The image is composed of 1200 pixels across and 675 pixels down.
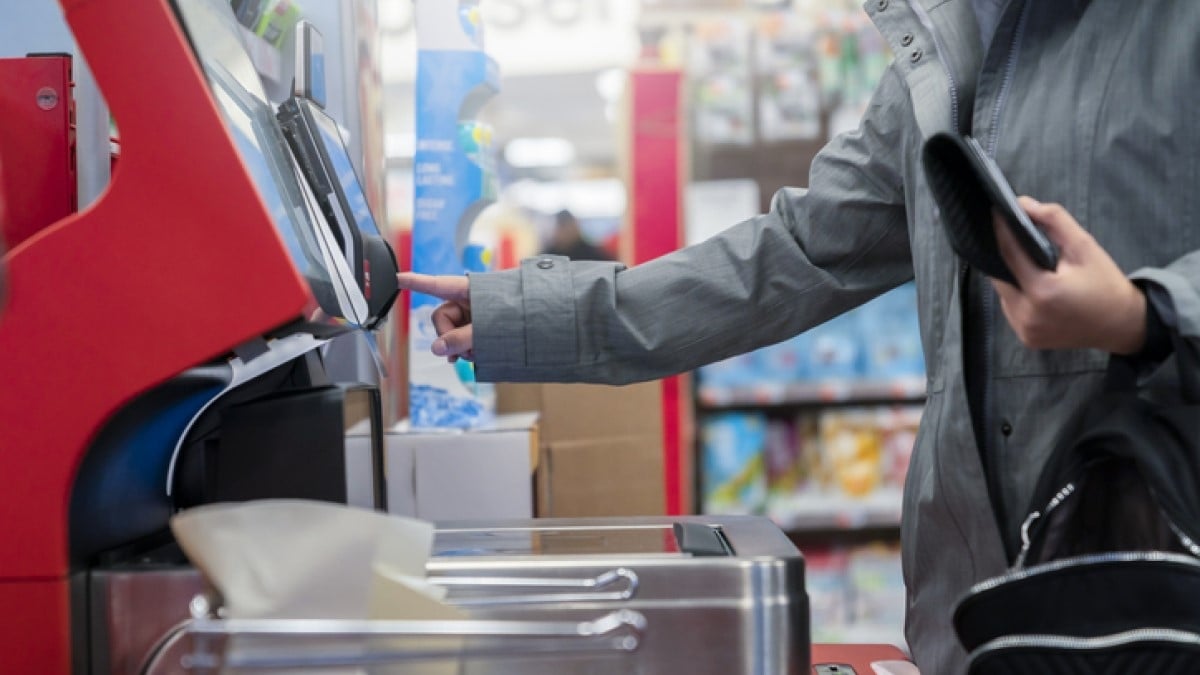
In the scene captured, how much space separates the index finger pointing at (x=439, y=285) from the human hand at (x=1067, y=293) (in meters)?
0.61

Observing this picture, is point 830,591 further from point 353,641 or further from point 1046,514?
point 353,641

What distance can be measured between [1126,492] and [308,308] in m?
0.68

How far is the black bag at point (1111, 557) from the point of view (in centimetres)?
79

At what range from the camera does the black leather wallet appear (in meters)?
0.78

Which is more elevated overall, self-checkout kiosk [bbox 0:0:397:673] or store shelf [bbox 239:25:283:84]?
store shelf [bbox 239:25:283:84]

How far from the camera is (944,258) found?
3.70ft

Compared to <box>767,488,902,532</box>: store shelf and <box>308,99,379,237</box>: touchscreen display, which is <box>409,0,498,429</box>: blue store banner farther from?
<box>767,488,902,532</box>: store shelf

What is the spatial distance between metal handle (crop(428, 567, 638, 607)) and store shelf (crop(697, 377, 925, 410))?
9.09 ft

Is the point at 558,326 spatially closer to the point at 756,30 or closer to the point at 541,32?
the point at 756,30

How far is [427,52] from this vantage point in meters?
2.41

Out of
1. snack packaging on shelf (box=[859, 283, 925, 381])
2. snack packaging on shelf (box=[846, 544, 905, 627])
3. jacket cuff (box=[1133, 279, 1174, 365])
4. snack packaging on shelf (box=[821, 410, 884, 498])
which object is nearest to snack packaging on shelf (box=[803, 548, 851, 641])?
snack packaging on shelf (box=[846, 544, 905, 627])

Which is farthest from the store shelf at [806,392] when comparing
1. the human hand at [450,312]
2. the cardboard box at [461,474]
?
the human hand at [450,312]

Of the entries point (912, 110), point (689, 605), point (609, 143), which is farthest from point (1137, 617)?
point (609, 143)

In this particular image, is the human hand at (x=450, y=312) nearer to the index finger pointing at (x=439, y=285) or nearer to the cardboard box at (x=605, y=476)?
the index finger pointing at (x=439, y=285)
